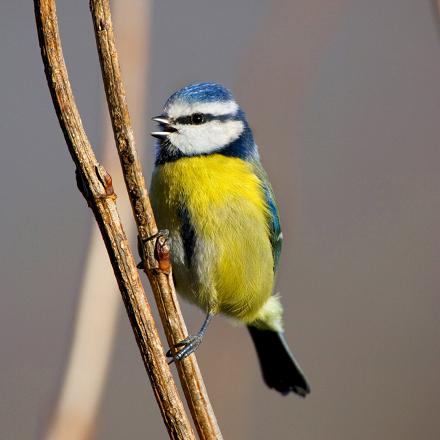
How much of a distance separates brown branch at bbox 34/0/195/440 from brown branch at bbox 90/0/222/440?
0.09 m

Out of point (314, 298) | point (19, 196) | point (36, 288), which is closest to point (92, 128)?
point (19, 196)

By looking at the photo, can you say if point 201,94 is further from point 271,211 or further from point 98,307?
point 98,307

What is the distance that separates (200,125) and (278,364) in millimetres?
1167

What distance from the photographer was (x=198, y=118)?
2449 millimetres

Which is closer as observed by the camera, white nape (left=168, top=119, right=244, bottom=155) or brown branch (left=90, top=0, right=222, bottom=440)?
brown branch (left=90, top=0, right=222, bottom=440)

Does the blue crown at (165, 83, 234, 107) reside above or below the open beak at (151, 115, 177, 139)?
above

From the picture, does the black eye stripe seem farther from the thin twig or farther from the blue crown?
the thin twig

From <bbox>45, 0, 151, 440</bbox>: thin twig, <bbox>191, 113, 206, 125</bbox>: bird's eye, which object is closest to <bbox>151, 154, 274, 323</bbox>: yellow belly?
<bbox>191, 113, 206, 125</bbox>: bird's eye

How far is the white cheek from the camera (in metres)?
2.38

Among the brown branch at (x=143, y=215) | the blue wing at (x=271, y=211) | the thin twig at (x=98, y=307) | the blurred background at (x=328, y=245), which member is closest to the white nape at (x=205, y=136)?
the blue wing at (x=271, y=211)

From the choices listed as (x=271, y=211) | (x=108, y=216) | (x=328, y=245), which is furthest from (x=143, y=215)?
(x=328, y=245)

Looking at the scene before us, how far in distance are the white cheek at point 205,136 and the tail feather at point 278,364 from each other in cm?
97

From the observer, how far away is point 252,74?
1927mm

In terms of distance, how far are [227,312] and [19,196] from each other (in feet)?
5.29
